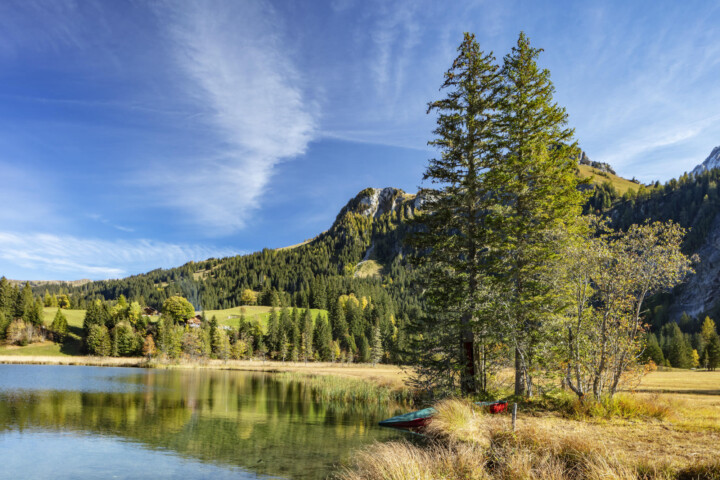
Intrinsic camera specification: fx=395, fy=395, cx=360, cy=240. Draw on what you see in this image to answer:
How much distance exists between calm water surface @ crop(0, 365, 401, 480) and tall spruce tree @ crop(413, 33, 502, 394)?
5.34m

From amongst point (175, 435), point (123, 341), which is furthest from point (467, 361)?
point (123, 341)

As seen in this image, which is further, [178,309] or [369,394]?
[178,309]

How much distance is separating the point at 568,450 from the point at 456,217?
15.0 metres

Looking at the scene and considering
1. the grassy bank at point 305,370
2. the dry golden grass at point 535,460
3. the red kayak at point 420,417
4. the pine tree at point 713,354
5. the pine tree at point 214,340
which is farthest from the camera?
the pine tree at point 214,340

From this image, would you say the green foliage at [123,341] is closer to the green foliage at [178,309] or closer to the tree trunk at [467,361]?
the green foliage at [178,309]

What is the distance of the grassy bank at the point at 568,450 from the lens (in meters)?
9.43

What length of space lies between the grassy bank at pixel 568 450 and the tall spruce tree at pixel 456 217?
6314 mm

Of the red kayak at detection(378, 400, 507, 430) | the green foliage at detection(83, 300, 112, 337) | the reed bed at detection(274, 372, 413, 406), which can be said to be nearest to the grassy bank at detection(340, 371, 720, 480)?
the red kayak at detection(378, 400, 507, 430)

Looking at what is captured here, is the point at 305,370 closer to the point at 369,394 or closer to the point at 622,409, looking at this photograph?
the point at 369,394

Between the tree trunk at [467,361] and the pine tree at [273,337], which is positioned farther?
the pine tree at [273,337]

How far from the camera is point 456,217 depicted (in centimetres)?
2402

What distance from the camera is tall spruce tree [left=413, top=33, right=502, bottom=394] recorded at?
22445 mm

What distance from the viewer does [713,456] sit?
9.66m

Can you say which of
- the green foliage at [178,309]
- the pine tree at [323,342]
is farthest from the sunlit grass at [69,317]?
the pine tree at [323,342]
